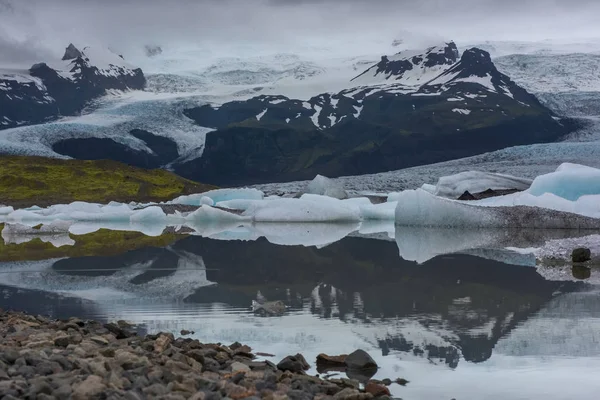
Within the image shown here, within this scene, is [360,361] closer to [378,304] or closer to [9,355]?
[9,355]

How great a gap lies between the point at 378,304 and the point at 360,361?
109 inches

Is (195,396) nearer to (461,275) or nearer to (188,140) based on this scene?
(461,275)

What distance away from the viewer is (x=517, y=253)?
537 inches

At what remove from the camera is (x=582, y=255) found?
11.5 meters

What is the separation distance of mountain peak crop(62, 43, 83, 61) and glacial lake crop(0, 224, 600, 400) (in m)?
134

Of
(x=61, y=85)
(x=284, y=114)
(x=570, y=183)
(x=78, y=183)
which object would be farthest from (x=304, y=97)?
(x=570, y=183)

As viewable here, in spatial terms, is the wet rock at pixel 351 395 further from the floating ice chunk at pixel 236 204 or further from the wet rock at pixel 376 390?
the floating ice chunk at pixel 236 204

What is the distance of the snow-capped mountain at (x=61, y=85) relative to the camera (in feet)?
395

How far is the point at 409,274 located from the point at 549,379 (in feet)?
18.6

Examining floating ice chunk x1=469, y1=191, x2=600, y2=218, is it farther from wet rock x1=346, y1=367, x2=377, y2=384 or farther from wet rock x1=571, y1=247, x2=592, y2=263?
wet rock x1=346, y1=367, x2=377, y2=384

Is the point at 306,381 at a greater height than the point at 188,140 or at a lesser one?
lesser

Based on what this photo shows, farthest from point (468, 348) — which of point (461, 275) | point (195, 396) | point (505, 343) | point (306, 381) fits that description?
point (461, 275)

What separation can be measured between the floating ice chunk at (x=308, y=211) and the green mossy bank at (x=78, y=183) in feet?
67.4

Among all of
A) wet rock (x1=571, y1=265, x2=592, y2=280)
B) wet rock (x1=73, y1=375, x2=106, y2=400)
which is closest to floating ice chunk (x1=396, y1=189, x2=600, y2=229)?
wet rock (x1=571, y1=265, x2=592, y2=280)
